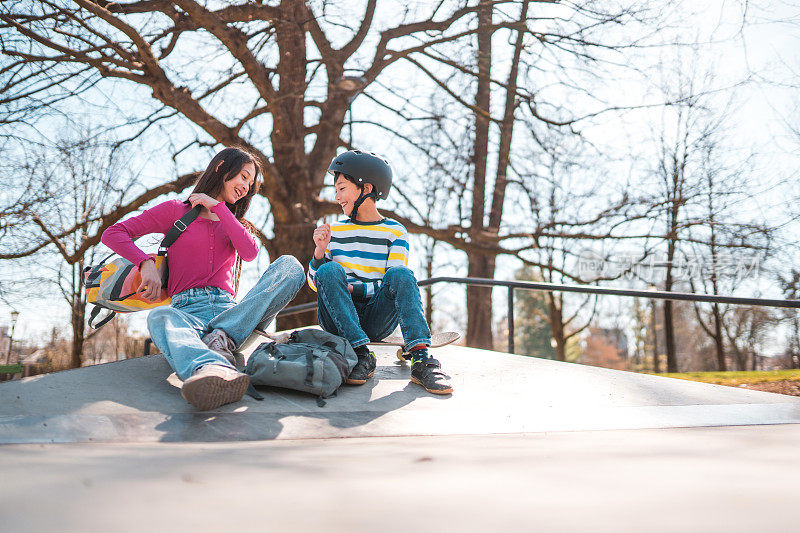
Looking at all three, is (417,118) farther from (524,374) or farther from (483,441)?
(483,441)

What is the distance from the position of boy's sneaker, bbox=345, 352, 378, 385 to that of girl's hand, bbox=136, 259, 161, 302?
1.11m

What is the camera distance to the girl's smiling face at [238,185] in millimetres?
3361

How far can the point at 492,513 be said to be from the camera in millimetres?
1064

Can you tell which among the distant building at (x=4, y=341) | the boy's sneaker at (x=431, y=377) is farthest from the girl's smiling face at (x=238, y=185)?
the distant building at (x=4, y=341)

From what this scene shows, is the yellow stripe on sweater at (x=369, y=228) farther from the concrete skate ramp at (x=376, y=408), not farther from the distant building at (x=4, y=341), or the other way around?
the distant building at (x=4, y=341)

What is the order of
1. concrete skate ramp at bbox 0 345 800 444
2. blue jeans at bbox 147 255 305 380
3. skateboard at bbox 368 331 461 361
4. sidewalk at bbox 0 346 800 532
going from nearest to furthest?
sidewalk at bbox 0 346 800 532, concrete skate ramp at bbox 0 345 800 444, blue jeans at bbox 147 255 305 380, skateboard at bbox 368 331 461 361

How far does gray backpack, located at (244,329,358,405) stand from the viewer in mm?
2826

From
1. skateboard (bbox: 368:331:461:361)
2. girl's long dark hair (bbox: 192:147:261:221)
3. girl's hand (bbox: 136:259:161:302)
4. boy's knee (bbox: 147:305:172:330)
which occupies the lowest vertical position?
skateboard (bbox: 368:331:461:361)

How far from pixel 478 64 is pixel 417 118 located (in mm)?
1327

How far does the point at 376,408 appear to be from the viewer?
9.12ft

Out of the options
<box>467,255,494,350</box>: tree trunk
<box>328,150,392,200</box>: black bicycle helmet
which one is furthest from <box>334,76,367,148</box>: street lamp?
<box>328,150,392,200</box>: black bicycle helmet

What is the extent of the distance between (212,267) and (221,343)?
562 millimetres

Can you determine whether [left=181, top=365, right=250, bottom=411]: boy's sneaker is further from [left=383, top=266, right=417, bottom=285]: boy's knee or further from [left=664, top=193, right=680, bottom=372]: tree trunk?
[left=664, top=193, right=680, bottom=372]: tree trunk

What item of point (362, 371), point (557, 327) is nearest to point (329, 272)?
point (362, 371)
